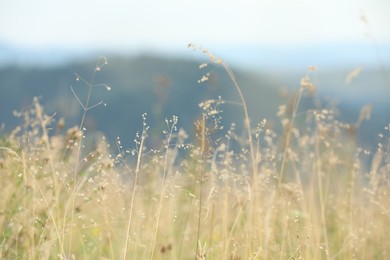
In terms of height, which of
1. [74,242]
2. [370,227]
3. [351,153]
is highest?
[351,153]

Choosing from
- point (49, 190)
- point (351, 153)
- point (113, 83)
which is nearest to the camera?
point (49, 190)

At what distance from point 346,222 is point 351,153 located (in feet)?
2.74

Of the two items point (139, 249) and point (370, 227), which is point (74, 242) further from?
point (370, 227)

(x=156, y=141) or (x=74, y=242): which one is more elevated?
(x=156, y=141)

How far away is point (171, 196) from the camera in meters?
2.77

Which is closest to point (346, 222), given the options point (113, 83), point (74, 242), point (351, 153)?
point (351, 153)

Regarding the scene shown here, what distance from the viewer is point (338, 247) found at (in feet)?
12.8

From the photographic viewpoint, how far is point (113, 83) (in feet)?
265

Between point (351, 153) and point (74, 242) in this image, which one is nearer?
point (74, 242)

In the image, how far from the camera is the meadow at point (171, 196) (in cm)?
265

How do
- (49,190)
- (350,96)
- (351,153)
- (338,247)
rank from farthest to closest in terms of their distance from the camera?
1. (350,96)
2. (351,153)
3. (338,247)
4. (49,190)

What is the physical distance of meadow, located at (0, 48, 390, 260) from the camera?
104 inches

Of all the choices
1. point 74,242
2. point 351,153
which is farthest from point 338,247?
point 74,242

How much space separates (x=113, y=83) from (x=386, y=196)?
78.1m
